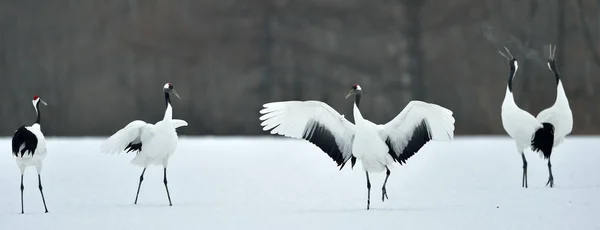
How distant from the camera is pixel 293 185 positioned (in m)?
7.18

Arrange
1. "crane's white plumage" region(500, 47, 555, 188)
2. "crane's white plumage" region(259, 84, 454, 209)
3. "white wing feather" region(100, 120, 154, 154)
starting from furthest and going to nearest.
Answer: "crane's white plumage" region(500, 47, 555, 188) < "white wing feather" region(100, 120, 154, 154) < "crane's white plumage" region(259, 84, 454, 209)

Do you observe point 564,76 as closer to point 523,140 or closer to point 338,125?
point 523,140

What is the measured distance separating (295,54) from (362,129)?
9.19m

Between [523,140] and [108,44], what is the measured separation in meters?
9.29

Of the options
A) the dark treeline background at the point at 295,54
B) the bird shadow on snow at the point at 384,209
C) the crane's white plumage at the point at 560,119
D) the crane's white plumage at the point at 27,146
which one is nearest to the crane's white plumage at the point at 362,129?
the bird shadow on snow at the point at 384,209

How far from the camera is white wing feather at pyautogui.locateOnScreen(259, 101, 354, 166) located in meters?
5.82

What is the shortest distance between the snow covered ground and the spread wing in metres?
0.35

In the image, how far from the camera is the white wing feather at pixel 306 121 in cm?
582

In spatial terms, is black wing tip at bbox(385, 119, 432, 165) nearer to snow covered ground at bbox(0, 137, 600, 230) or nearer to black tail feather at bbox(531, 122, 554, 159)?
snow covered ground at bbox(0, 137, 600, 230)

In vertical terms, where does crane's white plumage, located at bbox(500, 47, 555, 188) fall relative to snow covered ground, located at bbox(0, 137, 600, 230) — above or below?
above

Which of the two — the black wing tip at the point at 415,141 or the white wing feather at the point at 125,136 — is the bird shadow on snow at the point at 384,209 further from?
the white wing feather at the point at 125,136

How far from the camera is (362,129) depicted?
5.80m

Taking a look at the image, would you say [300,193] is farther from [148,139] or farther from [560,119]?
[560,119]

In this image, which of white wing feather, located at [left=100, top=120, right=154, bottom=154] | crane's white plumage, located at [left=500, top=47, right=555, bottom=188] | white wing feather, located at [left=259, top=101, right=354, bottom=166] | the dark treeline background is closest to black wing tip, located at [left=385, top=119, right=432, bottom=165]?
white wing feather, located at [left=259, top=101, right=354, bottom=166]
